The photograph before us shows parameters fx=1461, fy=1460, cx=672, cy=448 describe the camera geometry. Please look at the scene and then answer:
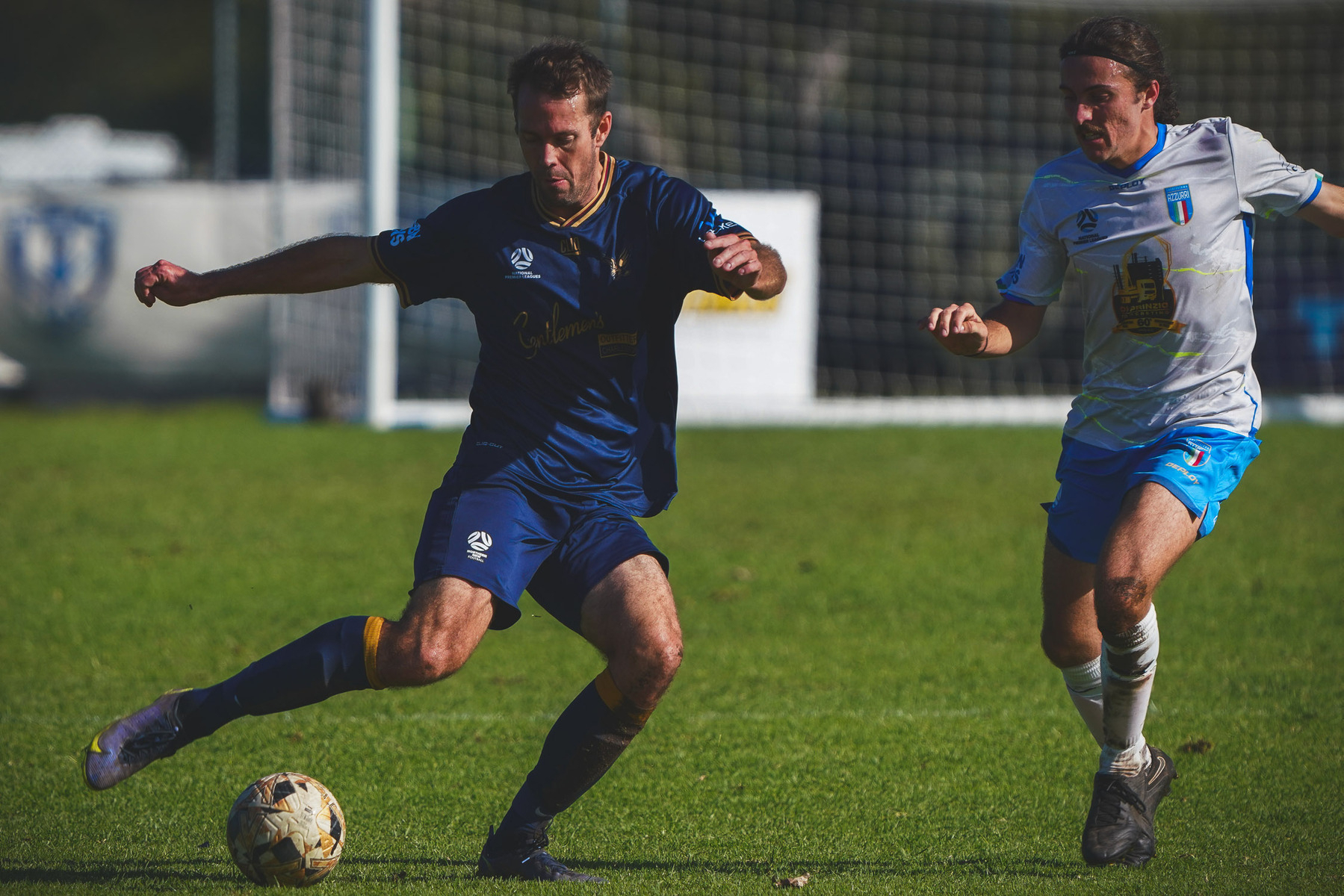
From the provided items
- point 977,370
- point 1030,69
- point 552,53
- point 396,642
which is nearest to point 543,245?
point 552,53

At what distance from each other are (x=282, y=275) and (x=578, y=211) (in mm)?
930

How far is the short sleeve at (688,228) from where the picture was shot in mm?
4395

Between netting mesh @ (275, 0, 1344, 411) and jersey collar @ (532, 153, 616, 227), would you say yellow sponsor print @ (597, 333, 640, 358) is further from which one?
netting mesh @ (275, 0, 1344, 411)

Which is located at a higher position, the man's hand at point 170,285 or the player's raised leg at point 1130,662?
the man's hand at point 170,285

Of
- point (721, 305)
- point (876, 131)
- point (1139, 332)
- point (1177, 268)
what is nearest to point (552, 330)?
point (1139, 332)

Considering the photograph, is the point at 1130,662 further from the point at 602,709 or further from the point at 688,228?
the point at 688,228

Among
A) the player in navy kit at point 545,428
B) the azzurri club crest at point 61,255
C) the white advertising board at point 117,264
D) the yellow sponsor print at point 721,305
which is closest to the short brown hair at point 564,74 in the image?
the player in navy kit at point 545,428

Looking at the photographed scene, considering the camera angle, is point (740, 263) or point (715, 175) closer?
point (740, 263)

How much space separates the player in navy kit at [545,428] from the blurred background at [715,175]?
1126 cm

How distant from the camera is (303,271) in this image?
14.8ft

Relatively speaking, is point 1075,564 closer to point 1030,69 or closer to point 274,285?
point 274,285

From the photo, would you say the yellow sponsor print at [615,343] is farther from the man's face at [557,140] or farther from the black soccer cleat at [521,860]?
the black soccer cleat at [521,860]

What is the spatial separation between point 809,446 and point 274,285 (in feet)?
32.2

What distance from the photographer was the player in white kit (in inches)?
174
